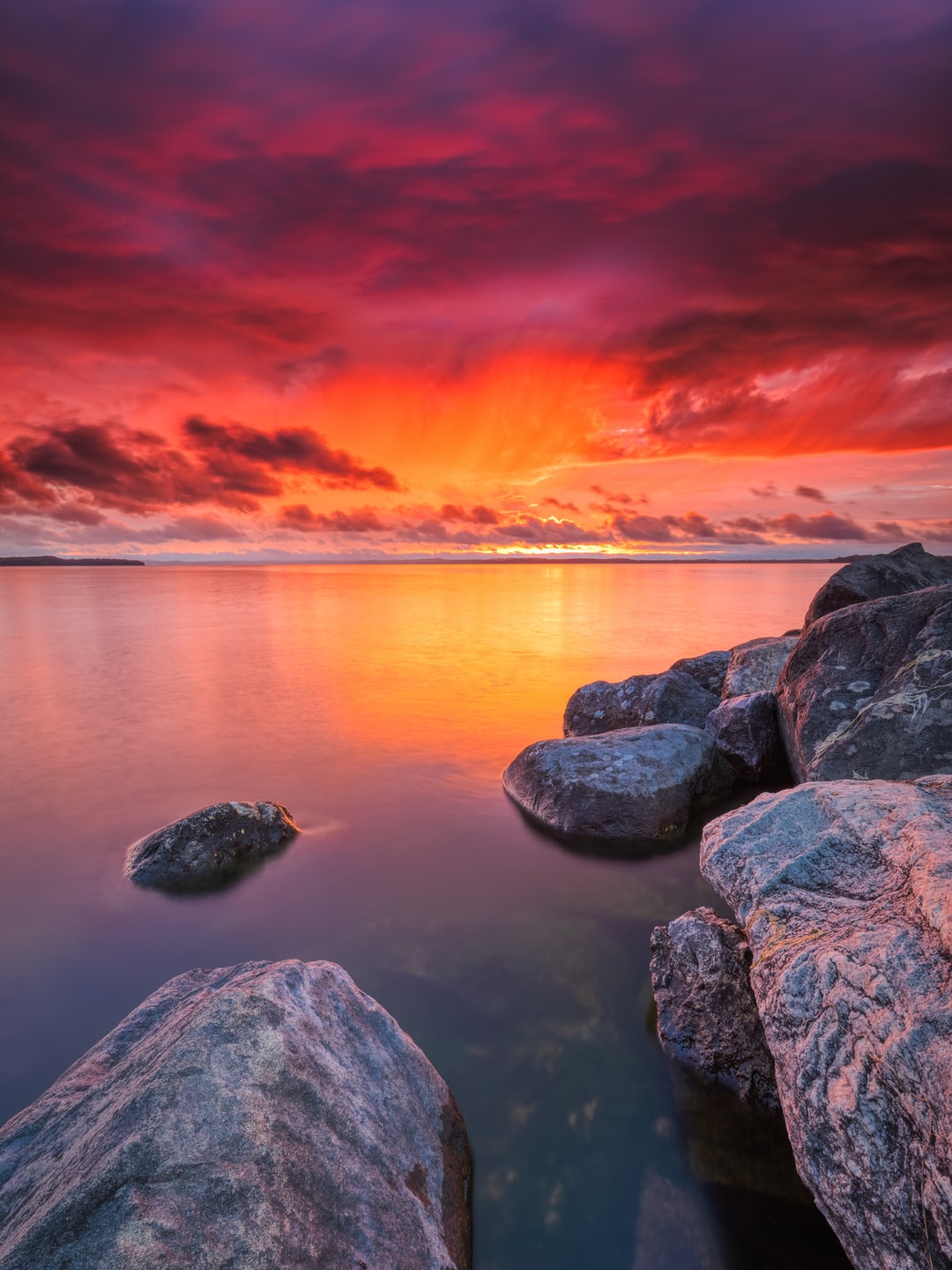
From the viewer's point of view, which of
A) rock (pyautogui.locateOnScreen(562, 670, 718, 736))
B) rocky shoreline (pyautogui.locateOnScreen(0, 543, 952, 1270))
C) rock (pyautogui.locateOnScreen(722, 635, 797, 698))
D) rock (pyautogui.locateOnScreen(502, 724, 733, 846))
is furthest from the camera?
rock (pyautogui.locateOnScreen(722, 635, 797, 698))

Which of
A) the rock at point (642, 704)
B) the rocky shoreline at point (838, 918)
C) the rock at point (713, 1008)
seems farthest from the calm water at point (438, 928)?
the rock at point (642, 704)

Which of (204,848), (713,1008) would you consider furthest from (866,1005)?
(204,848)

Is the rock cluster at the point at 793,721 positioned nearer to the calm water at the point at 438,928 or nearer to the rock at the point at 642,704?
the rock at the point at 642,704

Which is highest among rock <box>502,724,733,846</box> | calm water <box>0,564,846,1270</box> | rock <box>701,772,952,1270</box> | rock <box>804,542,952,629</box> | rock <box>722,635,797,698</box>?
rock <box>804,542,952,629</box>

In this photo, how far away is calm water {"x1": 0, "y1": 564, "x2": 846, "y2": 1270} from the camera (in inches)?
142

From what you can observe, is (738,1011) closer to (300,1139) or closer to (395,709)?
(300,1139)

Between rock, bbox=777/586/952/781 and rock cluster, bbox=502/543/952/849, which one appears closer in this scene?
rock, bbox=777/586/952/781

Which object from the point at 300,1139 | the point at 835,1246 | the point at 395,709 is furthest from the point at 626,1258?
the point at 395,709

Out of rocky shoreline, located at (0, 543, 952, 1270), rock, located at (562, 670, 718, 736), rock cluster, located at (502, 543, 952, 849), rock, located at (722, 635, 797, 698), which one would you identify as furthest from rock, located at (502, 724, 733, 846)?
rocky shoreline, located at (0, 543, 952, 1270)

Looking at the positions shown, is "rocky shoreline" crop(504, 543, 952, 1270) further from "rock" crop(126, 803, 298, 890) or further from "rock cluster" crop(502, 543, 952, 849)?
"rock" crop(126, 803, 298, 890)

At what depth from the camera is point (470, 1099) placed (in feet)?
13.9

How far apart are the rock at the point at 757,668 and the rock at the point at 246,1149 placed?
9.28 m

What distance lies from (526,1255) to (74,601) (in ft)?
186

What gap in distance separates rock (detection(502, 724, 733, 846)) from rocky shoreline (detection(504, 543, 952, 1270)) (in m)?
0.03
